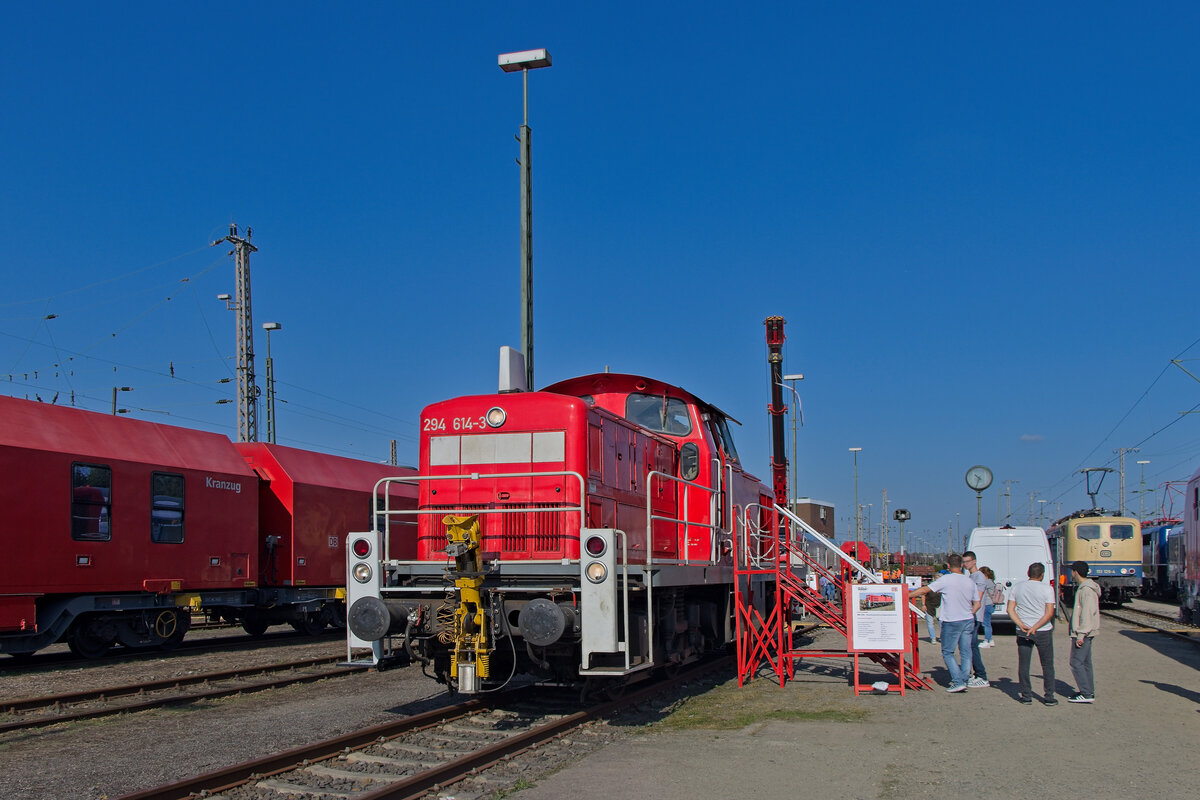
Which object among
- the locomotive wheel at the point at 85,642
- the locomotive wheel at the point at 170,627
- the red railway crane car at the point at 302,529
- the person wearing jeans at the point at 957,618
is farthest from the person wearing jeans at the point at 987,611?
the locomotive wheel at the point at 85,642

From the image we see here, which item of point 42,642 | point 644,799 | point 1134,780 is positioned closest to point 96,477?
point 42,642

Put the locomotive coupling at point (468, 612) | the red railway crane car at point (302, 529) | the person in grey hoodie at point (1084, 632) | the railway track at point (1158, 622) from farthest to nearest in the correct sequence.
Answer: the railway track at point (1158, 622), the red railway crane car at point (302, 529), the person in grey hoodie at point (1084, 632), the locomotive coupling at point (468, 612)

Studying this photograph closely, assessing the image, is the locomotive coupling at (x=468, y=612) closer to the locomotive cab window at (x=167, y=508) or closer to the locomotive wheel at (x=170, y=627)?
the locomotive cab window at (x=167, y=508)

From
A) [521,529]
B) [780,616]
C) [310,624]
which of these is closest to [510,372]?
[521,529]

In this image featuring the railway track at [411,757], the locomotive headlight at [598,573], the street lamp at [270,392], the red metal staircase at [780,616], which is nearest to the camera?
the railway track at [411,757]

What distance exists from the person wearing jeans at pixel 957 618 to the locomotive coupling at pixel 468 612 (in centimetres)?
580

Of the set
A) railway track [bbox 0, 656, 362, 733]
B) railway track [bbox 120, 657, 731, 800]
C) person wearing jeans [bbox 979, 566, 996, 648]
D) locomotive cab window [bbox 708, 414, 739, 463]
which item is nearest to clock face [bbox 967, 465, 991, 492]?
person wearing jeans [bbox 979, 566, 996, 648]

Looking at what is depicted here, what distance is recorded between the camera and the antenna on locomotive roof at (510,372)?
410 inches

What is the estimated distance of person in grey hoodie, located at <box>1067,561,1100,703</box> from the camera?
10.5m

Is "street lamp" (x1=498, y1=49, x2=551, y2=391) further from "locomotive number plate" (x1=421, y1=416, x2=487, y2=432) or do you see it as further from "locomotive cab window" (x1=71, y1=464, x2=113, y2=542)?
"locomotive cab window" (x1=71, y1=464, x2=113, y2=542)

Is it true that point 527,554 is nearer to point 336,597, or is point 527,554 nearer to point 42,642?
point 42,642

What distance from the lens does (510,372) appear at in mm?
10453

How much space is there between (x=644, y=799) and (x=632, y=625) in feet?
9.84

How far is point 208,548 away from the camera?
667 inches
